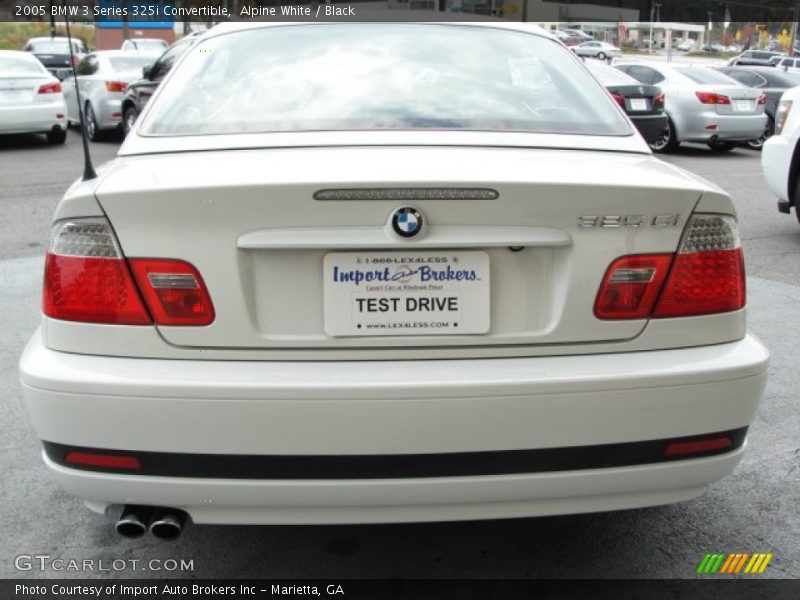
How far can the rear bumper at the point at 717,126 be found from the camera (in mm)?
13992

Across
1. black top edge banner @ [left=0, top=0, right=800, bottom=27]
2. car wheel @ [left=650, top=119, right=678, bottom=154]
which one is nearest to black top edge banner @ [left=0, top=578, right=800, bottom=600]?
black top edge banner @ [left=0, top=0, right=800, bottom=27]

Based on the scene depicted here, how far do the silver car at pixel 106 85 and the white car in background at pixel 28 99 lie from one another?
420mm

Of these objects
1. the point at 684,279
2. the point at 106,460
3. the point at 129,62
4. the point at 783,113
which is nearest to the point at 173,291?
the point at 106,460

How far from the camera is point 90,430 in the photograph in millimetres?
2107

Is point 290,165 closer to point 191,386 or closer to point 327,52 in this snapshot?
point 191,386

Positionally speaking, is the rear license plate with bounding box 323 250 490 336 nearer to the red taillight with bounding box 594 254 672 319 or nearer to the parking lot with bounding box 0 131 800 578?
the red taillight with bounding box 594 254 672 319

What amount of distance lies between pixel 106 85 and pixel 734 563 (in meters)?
12.9

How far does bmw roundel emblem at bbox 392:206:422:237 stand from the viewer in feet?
6.80

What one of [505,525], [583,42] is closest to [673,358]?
[505,525]

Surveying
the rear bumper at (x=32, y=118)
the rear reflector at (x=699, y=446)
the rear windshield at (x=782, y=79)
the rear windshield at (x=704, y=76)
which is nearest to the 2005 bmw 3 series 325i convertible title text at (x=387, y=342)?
the rear reflector at (x=699, y=446)

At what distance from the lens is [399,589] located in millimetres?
2562

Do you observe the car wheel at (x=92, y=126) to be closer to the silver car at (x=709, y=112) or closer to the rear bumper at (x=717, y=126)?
the silver car at (x=709, y=112)

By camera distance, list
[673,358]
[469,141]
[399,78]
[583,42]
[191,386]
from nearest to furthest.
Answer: [191,386] < [673,358] < [469,141] < [399,78] < [583,42]

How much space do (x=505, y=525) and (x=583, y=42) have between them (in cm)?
5401
